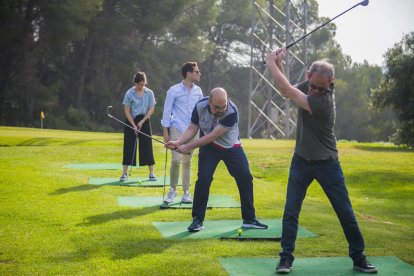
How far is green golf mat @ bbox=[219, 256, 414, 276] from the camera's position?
588 centimetres

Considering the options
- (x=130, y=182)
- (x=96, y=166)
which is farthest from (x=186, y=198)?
(x=96, y=166)

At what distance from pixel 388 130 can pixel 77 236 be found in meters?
57.9

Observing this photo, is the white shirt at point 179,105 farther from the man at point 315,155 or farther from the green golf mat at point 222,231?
the man at point 315,155

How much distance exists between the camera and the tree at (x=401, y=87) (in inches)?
1126

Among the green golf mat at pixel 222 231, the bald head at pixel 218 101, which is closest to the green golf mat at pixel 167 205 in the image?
the green golf mat at pixel 222 231

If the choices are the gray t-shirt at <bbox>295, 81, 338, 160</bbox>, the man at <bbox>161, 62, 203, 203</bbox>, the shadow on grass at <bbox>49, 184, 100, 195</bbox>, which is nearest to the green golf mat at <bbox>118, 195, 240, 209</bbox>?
the man at <bbox>161, 62, 203, 203</bbox>

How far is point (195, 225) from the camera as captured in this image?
25.3 feet

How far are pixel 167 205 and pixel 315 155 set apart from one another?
4.15 m

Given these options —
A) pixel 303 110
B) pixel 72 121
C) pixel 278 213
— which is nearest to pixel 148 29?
pixel 72 121

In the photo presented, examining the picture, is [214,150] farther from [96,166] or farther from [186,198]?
[96,166]

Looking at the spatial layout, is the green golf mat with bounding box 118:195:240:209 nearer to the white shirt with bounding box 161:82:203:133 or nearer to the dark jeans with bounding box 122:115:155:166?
the white shirt with bounding box 161:82:203:133

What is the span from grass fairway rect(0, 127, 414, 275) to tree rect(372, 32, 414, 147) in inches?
529

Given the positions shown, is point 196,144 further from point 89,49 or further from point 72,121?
point 89,49

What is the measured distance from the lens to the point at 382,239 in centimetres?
766
